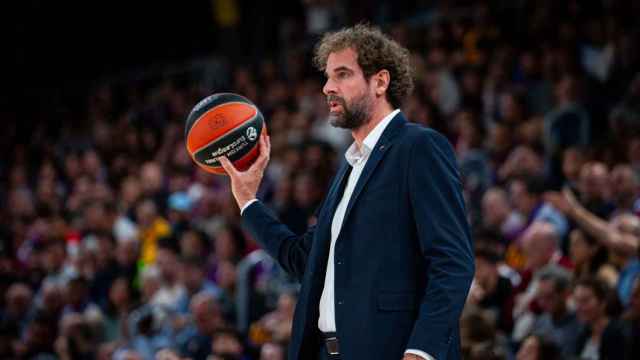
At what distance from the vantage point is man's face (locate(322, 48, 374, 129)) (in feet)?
13.3

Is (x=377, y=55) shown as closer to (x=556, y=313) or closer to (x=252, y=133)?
(x=252, y=133)

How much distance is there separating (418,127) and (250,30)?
39.8 ft

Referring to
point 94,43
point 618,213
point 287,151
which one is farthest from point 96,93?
point 618,213

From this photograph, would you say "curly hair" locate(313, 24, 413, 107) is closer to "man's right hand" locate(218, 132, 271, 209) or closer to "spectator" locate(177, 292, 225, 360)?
"man's right hand" locate(218, 132, 271, 209)

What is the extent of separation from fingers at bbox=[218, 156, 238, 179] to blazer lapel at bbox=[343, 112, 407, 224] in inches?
24.5

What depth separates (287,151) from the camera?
11109 mm

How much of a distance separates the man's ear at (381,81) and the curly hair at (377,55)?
0.04 feet

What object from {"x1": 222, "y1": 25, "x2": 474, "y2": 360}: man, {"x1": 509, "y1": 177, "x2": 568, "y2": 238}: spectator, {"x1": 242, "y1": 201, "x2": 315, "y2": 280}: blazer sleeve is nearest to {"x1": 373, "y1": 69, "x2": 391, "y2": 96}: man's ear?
{"x1": 222, "y1": 25, "x2": 474, "y2": 360}: man

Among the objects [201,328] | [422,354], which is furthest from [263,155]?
[201,328]

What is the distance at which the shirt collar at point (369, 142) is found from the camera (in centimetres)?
406

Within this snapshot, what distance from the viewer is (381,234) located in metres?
3.90

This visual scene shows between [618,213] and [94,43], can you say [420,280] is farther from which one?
[94,43]

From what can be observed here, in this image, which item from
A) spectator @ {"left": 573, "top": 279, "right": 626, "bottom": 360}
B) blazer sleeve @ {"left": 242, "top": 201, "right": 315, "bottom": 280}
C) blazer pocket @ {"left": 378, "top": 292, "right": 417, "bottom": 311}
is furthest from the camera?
spectator @ {"left": 573, "top": 279, "right": 626, "bottom": 360}

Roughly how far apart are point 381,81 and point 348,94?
0.45ft
